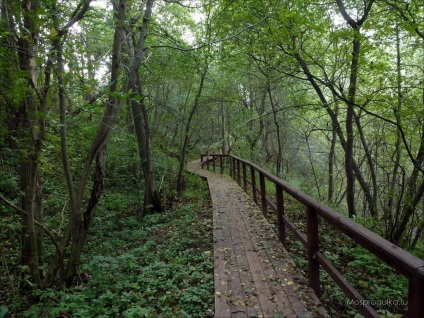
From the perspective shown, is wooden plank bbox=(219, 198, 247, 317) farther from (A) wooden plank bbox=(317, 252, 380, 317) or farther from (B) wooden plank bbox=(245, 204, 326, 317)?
(A) wooden plank bbox=(317, 252, 380, 317)

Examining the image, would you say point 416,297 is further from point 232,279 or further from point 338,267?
point 338,267

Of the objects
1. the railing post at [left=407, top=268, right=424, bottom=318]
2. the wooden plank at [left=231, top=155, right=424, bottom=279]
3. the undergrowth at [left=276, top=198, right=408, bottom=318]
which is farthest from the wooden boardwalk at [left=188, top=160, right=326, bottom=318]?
the railing post at [left=407, top=268, right=424, bottom=318]

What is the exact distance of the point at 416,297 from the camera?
1.63 meters

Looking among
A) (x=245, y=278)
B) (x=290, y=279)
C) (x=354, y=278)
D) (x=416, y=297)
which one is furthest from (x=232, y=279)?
(x=416, y=297)

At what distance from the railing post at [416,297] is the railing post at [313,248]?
4.54 feet

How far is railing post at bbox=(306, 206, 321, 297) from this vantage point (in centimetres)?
306

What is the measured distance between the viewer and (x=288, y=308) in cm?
281

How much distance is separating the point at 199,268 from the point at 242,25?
794cm

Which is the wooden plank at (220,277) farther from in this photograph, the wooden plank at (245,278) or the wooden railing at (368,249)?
the wooden railing at (368,249)

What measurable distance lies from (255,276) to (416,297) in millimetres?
2091

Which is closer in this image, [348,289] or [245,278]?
[348,289]

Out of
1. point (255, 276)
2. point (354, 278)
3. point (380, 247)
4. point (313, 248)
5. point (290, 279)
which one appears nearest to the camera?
point (380, 247)

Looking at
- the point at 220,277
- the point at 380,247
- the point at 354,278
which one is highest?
the point at 380,247

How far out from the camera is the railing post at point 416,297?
1.61m
